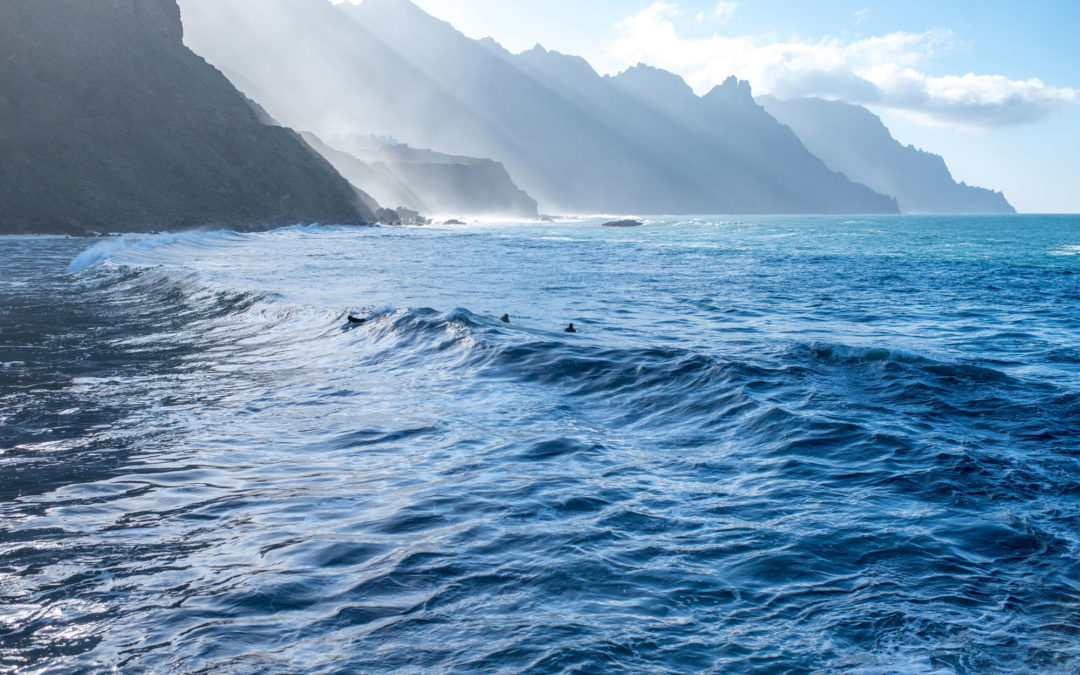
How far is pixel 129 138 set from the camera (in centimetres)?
6869

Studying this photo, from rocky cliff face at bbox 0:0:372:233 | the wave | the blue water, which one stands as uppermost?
rocky cliff face at bbox 0:0:372:233

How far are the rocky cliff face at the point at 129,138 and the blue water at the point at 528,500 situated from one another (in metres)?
52.9

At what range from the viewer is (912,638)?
3957 mm

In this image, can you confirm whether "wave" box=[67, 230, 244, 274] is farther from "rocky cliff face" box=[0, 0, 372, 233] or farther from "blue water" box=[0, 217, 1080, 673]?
"blue water" box=[0, 217, 1080, 673]

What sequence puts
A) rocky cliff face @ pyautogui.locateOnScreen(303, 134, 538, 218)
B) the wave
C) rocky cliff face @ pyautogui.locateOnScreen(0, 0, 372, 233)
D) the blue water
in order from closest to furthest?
the blue water
the wave
rocky cliff face @ pyautogui.locateOnScreen(0, 0, 372, 233)
rocky cliff face @ pyautogui.locateOnScreen(303, 134, 538, 218)

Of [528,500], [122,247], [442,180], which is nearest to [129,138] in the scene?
[122,247]

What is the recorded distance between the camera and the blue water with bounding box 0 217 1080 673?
3857 mm

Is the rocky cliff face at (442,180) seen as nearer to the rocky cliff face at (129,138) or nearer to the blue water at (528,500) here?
the rocky cliff face at (129,138)

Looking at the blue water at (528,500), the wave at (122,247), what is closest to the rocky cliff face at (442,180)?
the wave at (122,247)

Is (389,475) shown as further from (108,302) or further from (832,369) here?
(108,302)

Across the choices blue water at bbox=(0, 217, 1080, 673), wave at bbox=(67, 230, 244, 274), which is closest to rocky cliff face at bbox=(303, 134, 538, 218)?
wave at bbox=(67, 230, 244, 274)

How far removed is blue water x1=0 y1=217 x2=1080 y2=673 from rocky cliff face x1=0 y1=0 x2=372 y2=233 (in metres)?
52.9

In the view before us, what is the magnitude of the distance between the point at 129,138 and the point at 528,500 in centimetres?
7693

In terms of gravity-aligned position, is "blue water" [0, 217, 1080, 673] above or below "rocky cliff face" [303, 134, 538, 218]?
below
